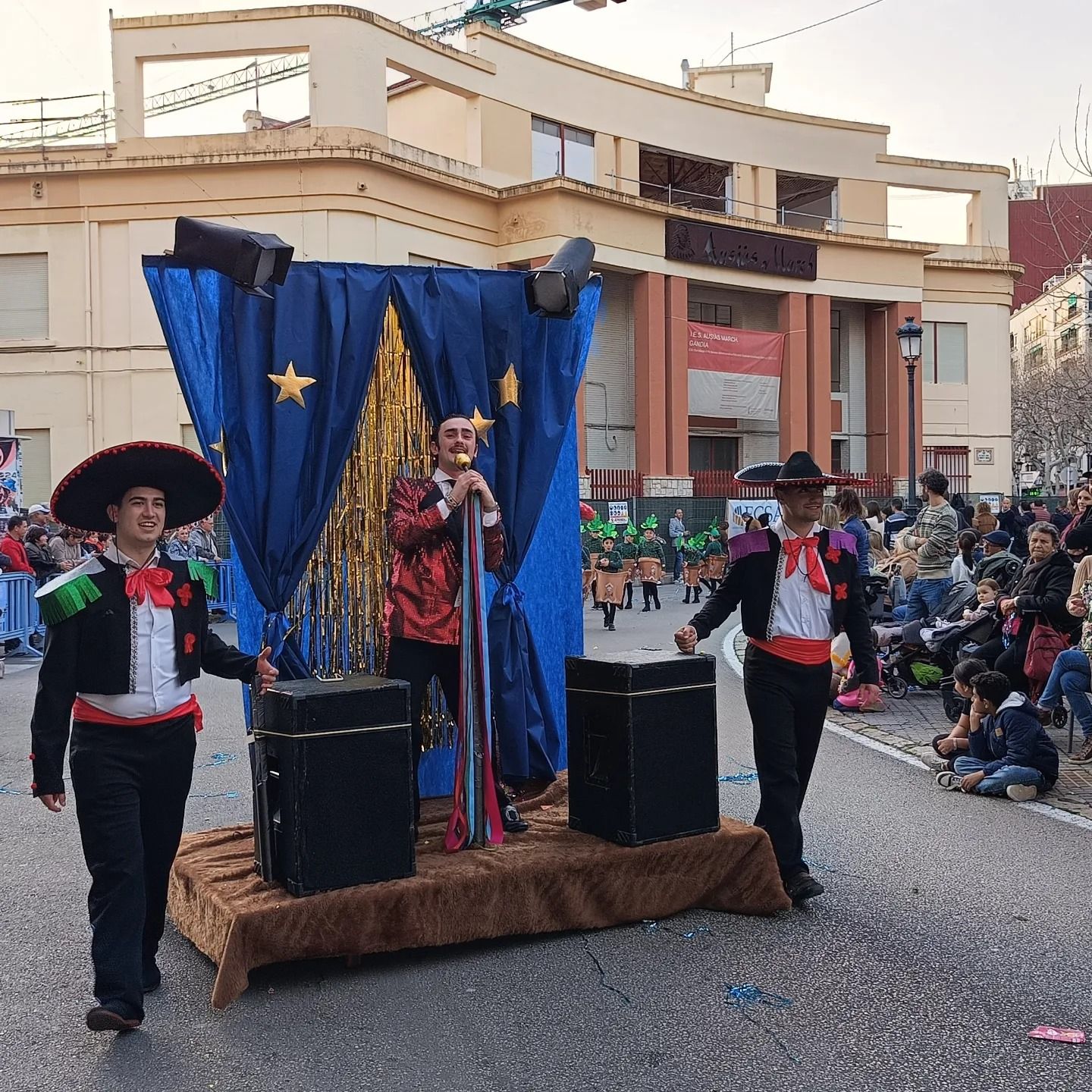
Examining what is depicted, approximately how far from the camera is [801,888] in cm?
540

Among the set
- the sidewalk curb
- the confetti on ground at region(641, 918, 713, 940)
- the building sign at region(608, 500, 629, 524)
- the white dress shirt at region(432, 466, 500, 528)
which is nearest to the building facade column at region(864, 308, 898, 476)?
the building sign at region(608, 500, 629, 524)

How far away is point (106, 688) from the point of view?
13.7 ft

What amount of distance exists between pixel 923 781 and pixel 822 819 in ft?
4.72

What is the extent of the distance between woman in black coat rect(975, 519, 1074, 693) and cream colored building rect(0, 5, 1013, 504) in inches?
728

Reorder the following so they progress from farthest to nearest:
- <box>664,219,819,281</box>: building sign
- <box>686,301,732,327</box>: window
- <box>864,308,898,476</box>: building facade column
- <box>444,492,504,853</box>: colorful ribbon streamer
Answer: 1. <box>864,308,898,476</box>: building facade column
2. <box>686,301,732,327</box>: window
3. <box>664,219,819,281</box>: building sign
4. <box>444,492,504,853</box>: colorful ribbon streamer

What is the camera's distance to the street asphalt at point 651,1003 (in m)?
3.84

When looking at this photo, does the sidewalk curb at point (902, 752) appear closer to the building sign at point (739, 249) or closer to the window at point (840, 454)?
the building sign at point (739, 249)

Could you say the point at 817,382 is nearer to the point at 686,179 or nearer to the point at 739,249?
the point at 739,249

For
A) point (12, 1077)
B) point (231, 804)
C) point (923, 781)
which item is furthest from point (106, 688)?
point (923, 781)

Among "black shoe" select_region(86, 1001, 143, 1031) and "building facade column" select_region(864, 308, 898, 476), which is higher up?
"building facade column" select_region(864, 308, 898, 476)

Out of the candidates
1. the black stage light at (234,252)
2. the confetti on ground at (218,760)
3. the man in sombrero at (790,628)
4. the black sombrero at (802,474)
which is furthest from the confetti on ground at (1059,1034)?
the confetti on ground at (218,760)

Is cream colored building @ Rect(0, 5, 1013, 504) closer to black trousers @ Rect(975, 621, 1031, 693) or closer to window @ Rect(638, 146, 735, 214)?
window @ Rect(638, 146, 735, 214)

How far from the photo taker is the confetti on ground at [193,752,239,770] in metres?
8.80

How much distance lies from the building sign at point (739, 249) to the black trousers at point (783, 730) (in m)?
28.8
